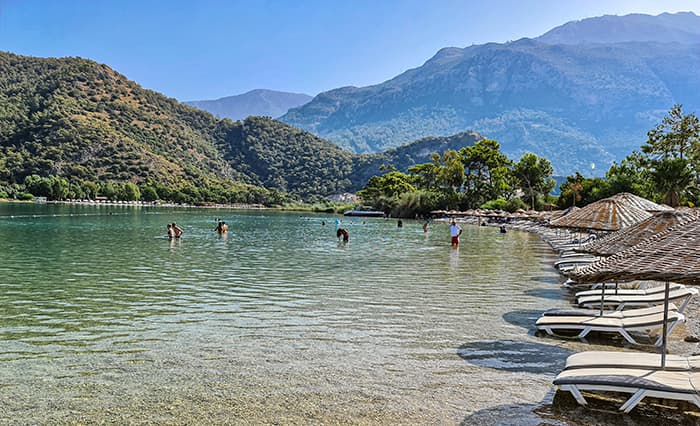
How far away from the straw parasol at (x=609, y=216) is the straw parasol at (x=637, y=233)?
18.7ft

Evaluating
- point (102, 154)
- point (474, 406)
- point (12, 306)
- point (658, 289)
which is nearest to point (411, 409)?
point (474, 406)

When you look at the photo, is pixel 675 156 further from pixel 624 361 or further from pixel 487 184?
pixel 624 361

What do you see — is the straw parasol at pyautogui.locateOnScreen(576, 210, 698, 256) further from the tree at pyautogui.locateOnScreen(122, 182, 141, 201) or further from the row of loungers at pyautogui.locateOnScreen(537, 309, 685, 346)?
the tree at pyautogui.locateOnScreen(122, 182, 141, 201)

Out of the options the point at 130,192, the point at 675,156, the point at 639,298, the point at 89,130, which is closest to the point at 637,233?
the point at 639,298

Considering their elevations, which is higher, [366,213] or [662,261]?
[662,261]

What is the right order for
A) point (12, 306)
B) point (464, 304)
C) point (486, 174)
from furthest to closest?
point (486, 174) → point (464, 304) → point (12, 306)

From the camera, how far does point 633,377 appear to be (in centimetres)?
600

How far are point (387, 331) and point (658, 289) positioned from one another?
6625 millimetres

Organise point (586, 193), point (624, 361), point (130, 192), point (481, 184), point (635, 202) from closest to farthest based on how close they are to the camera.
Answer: point (624, 361)
point (635, 202)
point (586, 193)
point (481, 184)
point (130, 192)

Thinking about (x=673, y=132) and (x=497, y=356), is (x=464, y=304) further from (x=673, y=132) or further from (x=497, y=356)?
(x=673, y=132)

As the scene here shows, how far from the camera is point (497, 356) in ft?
28.1

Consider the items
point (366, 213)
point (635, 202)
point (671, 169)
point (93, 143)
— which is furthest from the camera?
point (93, 143)

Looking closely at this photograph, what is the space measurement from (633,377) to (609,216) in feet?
39.5

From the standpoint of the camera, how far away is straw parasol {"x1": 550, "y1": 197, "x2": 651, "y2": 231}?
16.4 metres
